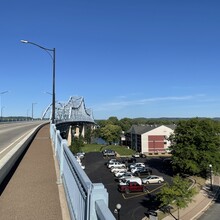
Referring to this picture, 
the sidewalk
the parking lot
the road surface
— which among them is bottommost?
the sidewalk

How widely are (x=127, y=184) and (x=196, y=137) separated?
1961 cm

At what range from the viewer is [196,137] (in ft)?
177

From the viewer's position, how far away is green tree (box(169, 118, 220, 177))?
5153 centimetres

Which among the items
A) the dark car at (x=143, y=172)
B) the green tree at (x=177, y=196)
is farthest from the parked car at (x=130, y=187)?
the dark car at (x=143, y=172)

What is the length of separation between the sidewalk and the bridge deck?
22913 millimetres

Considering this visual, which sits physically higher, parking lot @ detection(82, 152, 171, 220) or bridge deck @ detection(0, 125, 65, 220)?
bridge deck @ detection(0, 125, 65, 220)

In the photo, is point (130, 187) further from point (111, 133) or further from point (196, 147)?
point (111, 133)

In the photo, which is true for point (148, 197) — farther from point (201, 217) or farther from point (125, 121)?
point (125, 121)

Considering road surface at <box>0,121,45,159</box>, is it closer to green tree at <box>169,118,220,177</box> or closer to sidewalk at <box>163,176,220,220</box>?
sidewalk at <box>163,176,220,220</box>

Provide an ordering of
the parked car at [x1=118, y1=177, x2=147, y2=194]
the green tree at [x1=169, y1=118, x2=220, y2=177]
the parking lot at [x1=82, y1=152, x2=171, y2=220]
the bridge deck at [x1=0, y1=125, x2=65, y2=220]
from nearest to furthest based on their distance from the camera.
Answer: the bridge deck at [x1=0, y1=125, x2=65, y2=220], the parking lot at [x1=82, y1=152, x2=171, y2=220], the parked car at [x1=118, y1=177, x2=147, y2=194], the green tree at [x1=169, y1=118, x2=220, y2=177]

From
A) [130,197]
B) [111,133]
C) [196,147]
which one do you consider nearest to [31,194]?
[130,197]

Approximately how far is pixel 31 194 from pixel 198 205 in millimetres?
31521

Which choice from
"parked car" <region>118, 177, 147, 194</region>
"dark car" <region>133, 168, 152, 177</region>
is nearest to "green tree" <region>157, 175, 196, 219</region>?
"parked car" <region>118, 177, 147, 194</region>

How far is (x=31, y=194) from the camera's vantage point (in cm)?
749
